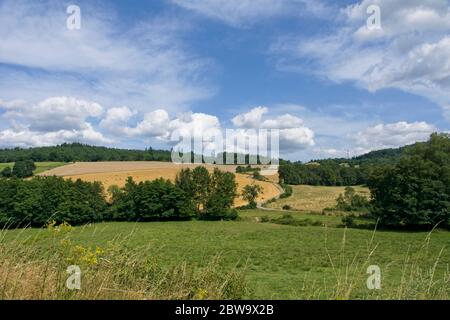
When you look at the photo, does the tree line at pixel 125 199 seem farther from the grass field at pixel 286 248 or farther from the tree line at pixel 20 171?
the tree line at pixel 20 171

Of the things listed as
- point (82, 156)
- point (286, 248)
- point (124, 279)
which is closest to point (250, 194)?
point (286, 248)

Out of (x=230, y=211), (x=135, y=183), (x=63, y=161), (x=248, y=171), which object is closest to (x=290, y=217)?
(x=230, y=211)

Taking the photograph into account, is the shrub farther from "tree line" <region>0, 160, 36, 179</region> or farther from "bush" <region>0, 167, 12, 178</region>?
"bush" <region>0, 167, 12, 178</region>

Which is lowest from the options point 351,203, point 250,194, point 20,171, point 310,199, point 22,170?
point 310,199

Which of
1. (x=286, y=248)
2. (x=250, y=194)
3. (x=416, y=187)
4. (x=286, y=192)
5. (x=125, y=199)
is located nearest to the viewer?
(x=286, y=248)

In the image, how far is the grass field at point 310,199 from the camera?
3036 inches

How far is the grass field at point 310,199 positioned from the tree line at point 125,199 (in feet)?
48.3

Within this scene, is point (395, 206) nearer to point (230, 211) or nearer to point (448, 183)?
point (448, 183)

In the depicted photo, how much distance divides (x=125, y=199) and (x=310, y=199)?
137 ft

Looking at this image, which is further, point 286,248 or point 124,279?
point 286,248

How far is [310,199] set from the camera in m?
87.9

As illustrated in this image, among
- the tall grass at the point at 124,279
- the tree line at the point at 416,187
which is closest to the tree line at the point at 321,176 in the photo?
the tree line at the point at 416,187

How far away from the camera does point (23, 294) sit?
13.0ft

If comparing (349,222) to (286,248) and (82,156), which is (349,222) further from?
(82,156)
